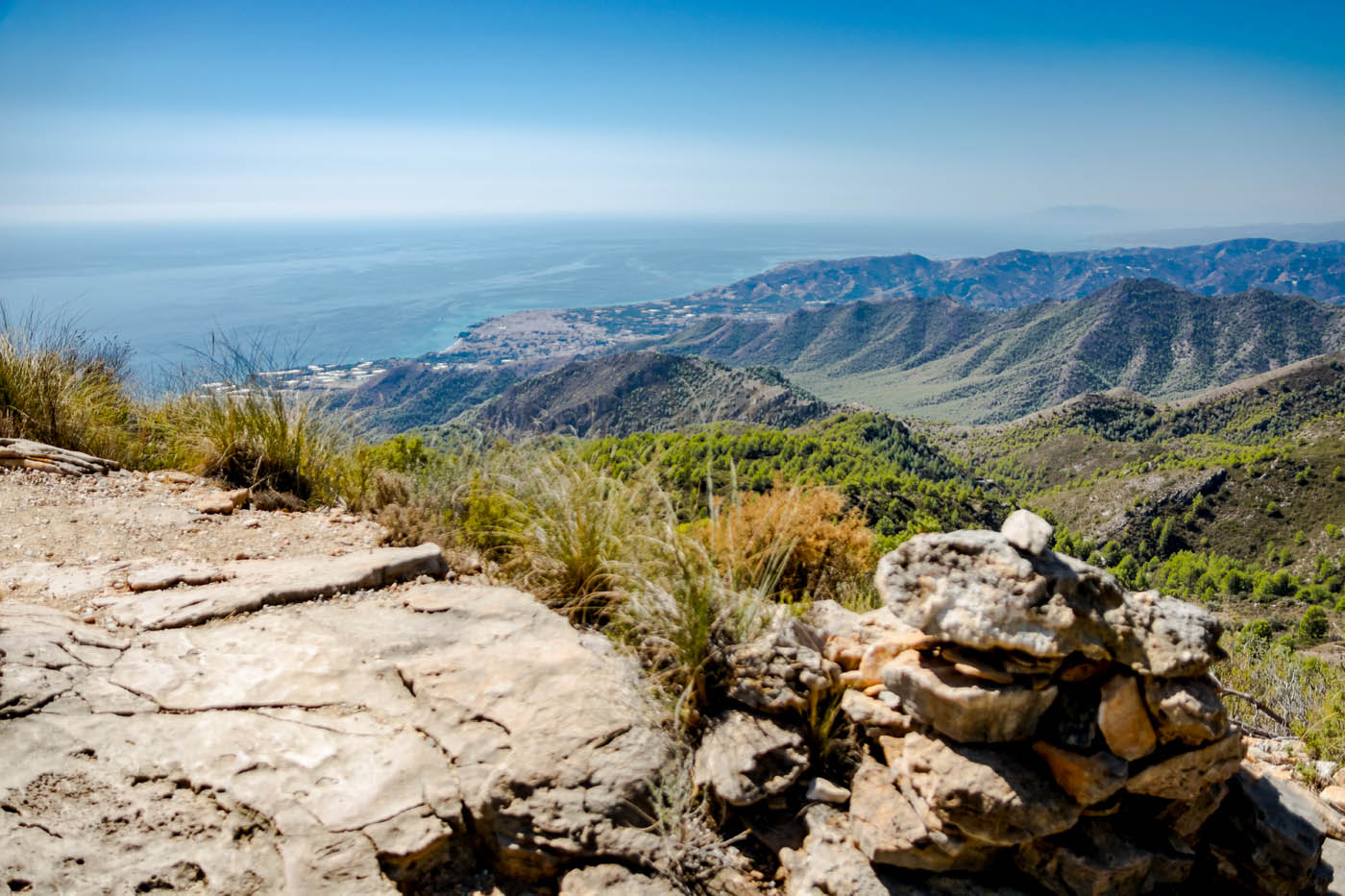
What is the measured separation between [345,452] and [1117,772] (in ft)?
21.0

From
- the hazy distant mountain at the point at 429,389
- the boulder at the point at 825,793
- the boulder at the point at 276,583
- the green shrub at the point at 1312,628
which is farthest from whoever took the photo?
the hazy distant mountain at the point at 429,389

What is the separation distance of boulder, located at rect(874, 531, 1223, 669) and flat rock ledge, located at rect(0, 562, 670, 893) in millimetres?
1355

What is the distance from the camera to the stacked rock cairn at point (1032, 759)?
8.38ft

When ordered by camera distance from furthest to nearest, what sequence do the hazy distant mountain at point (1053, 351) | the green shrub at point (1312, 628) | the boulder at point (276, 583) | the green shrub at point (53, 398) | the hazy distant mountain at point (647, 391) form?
the hazy distant mountain at point (1053, 351), the hazy distant mountain at point (647, 391), the green shrub at point (1312, 628), the green shrub at point (53, 398), the boulder at point (276, 583)

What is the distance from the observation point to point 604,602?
395 centimetres

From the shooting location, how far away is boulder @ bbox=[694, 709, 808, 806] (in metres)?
2.67

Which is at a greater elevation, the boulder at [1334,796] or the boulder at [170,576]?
the boulder at [170,576]

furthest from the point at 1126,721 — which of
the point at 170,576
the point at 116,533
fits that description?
the point at 116,533

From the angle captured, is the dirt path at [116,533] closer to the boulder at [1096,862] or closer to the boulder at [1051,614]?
the boulder at [1051,614]

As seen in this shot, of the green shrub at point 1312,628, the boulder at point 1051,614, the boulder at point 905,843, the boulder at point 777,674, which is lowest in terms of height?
the green shrub at point 1312,628

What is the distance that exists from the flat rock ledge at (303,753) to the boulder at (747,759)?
22cm

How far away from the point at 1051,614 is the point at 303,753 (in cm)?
291

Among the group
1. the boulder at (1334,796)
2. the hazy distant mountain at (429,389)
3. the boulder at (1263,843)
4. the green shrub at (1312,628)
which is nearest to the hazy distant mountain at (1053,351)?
the hazy distant mountain at (429,389)

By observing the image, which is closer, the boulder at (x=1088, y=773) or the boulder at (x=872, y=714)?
the boulder at (x=1088, y=773)
